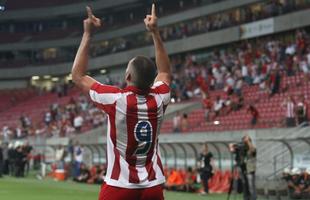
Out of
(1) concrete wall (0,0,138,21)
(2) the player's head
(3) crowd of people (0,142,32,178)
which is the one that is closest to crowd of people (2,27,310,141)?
→ (3) crowd of people (0,142,32,178)

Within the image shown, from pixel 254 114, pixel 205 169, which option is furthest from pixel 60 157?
pixel 205 169

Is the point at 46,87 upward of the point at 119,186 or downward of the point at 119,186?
upward

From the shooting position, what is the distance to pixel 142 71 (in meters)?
5.00

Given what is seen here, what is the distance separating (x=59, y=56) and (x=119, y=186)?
203 feet

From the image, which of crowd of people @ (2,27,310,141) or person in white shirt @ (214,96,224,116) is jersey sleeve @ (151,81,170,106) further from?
person in white shirt @ (214,96,224,116)

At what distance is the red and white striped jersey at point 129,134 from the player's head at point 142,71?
3.2 inches

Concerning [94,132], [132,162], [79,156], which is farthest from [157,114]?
[94,132]

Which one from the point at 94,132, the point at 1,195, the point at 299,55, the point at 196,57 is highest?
the point at 196,57

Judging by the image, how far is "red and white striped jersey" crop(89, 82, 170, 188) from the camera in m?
5.06

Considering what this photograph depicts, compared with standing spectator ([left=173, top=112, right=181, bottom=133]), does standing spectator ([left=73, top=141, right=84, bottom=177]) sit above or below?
→ below

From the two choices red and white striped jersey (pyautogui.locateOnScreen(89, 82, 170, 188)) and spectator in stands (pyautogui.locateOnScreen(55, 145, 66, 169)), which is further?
spectator in stands (pyautogui.locateOnScreen(55, 145, 66, 169))

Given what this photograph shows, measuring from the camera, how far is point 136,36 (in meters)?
57.8

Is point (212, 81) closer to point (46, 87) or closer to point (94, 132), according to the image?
point (94, 132)

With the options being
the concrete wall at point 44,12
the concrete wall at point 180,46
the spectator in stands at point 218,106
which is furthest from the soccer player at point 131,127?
the concrete wall at point 44,12
